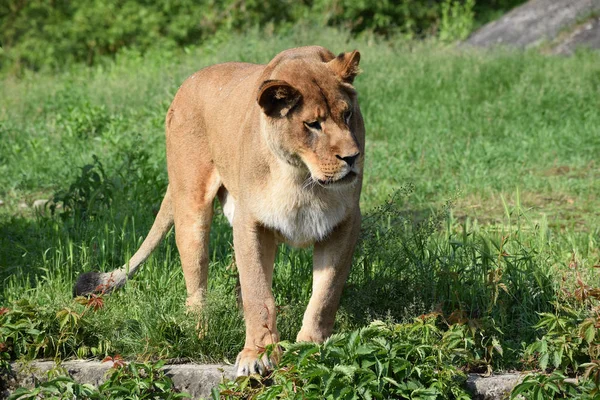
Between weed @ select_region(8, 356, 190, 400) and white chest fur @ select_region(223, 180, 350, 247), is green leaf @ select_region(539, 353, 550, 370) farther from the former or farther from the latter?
weed @ select_region(8, 356, 190, 400)

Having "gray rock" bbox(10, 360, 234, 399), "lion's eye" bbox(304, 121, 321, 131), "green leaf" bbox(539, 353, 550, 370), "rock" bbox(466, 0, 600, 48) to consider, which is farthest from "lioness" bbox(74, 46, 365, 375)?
"rock" bbox(466, 0, 600, 48)

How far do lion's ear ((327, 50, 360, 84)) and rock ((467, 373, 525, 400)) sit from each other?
61.0 inches

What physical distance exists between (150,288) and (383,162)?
396 centimetres

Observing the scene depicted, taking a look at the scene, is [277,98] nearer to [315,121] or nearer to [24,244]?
[315,121]

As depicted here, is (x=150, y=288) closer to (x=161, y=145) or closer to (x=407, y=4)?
(x=161, y=145)

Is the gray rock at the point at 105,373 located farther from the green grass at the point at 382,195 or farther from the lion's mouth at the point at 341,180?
the lion's mouth at the point at 341,180

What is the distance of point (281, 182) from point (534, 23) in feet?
36.3

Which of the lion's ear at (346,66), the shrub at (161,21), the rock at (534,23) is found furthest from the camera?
the shrub at (161,21)

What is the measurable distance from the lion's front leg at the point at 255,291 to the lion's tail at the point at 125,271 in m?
1.02

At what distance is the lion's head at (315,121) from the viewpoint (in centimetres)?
417

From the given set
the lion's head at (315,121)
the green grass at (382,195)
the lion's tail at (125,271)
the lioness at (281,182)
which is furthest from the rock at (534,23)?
the lion's head at (315,121)

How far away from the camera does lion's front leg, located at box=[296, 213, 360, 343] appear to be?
4.52 meters

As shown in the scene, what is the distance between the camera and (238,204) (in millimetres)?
4738

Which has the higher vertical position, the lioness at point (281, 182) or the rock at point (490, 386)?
the lioness at point (281, 182)
